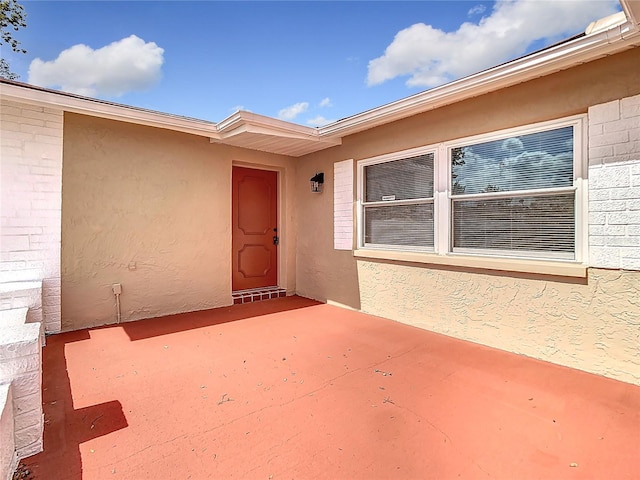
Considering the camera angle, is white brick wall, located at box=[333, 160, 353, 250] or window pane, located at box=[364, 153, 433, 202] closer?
window pane, located at box=[364, 153, 433, 202]

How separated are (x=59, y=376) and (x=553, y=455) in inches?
145

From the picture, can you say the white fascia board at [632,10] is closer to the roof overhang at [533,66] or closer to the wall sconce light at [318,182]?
the roof overhang at [533,66]

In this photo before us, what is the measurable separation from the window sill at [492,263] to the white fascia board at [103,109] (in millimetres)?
3058

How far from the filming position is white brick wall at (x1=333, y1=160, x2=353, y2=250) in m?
5.02

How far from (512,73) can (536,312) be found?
227 centimetres

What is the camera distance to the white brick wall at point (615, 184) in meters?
2.61

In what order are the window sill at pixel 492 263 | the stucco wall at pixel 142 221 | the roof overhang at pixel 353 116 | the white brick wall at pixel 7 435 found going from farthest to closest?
the stucco wall at pixel 142 221 < the window sill at pixel 492 263 < the roof overhang at pixel 353 116 < the white brick wall at pixel 7 435

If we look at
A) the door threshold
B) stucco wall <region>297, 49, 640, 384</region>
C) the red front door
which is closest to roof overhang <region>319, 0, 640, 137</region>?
stucco wall <region>297, 49, 640, 384</region>

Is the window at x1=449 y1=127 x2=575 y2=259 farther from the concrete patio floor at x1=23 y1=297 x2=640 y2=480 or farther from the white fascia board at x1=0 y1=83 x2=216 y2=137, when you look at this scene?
the white fascia board at x1=0 y1=83 x2=216 y2=137

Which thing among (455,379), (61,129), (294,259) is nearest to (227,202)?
(294,259)

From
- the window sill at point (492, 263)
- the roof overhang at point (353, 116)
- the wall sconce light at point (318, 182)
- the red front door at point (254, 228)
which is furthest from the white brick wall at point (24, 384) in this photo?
the wall sconce light at point (318, 182)

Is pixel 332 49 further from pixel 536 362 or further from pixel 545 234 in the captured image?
pixel 536 362

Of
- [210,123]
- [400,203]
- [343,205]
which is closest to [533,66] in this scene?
[400,203]

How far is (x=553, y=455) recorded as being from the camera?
1809 mm
